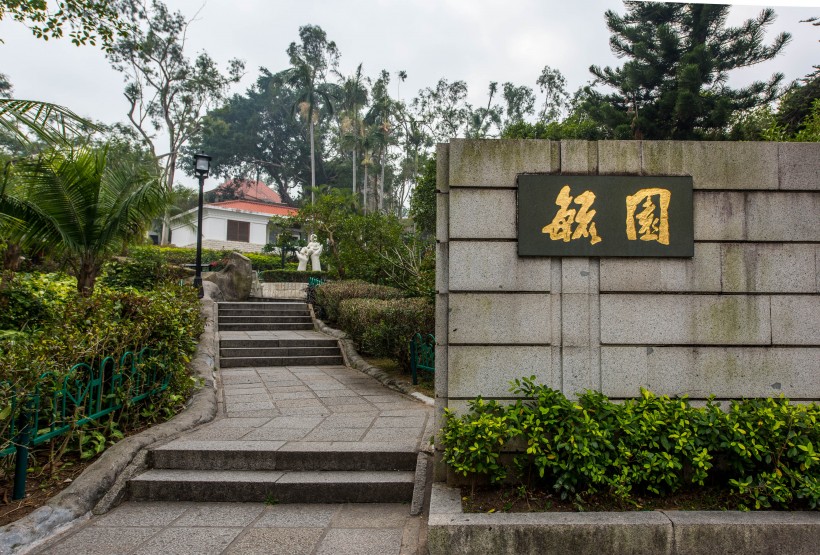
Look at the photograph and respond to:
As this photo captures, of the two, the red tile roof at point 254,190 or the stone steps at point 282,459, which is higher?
the red tile roof at point 254,190

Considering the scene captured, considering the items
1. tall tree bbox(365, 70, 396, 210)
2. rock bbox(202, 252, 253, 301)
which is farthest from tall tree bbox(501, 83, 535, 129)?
rock bbox(202, 252, 253, 301)

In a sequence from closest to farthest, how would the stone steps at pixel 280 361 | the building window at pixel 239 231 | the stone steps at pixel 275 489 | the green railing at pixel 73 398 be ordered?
the green railing at pixel 73 398 < the stone steps at pixel 275 489 < the stone steps at pixel 280 361 < the building window at pixel 239 231

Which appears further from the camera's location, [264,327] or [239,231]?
[239,231]

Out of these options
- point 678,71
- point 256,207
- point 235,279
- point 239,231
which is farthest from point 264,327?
point 256,207

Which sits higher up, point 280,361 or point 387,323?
point 387,323

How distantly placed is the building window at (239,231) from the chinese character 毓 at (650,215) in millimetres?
30905

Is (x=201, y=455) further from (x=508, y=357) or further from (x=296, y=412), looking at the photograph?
(x=508, y=357)

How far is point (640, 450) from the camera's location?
319cm

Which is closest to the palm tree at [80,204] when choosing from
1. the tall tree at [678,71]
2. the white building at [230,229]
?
the tall tree at [678,71]

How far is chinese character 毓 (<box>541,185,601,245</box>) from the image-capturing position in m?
3.54

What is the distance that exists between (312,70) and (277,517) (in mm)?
40693

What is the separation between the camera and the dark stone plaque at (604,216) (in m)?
3.54

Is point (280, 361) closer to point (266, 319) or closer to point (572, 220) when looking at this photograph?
point (266, 319)

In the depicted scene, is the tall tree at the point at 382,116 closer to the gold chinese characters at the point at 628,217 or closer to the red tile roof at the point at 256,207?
the red tile roof at the point at 256,207
